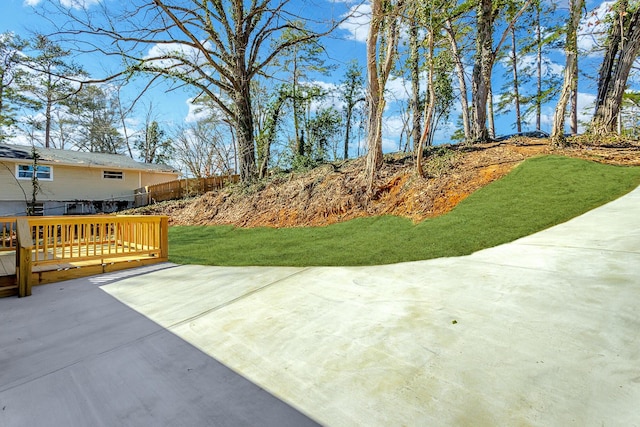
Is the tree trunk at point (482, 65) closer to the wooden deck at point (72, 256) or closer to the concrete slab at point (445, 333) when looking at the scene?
the concrete slab at point (445, 333)

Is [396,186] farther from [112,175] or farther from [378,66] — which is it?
[112,175]

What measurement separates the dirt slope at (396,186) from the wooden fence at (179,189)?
18.4 feet

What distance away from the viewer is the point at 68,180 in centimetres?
1602

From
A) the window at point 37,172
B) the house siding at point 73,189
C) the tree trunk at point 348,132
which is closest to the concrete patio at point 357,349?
the tree trunk at point 348,132

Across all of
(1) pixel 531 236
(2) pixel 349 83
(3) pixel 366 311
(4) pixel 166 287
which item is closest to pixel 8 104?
(2) pixel 349 83

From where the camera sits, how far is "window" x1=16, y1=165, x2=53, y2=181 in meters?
14.6

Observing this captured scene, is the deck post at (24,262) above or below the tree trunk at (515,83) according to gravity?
below

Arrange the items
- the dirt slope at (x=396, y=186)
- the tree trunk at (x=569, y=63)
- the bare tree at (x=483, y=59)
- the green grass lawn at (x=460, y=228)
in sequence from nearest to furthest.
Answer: the green grass lawn at (x=460, y=228)
the dirt slope at (x=396, y=186)
the tree trunk at (x=569, y=63)
the bare tree at (x=483, y=59)

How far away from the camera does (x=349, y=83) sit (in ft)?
53.0

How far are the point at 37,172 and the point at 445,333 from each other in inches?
821

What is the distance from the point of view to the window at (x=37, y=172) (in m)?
14.6

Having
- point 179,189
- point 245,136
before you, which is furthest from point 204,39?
point 179,189

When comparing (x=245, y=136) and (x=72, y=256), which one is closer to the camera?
(x=72, y=256)

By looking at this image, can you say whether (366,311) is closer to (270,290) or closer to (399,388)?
→ (399,388)
